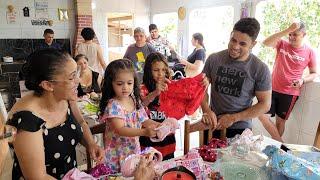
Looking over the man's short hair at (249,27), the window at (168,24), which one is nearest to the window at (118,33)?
the window at (168,24)

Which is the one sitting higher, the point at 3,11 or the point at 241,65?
the point at 3,11

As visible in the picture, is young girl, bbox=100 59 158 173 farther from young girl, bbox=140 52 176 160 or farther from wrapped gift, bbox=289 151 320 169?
wrapped gift, bbox=289 151 320 169

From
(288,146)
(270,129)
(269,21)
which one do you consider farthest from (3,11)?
(288,146)

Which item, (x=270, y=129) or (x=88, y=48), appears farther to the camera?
(x=88, y=48)

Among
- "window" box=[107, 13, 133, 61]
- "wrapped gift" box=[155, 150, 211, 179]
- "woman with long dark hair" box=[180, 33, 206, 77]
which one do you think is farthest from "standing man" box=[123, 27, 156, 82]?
"window" box=[107, 13, 133, 61]

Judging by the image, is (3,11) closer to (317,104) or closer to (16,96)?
(16,96)

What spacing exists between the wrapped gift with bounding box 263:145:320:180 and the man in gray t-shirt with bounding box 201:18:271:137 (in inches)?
24.5

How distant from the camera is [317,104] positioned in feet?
10.5

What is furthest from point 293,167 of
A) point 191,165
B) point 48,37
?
point 48,37

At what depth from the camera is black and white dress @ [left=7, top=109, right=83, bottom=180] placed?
3.53 feet

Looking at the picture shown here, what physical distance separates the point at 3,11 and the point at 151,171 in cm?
567

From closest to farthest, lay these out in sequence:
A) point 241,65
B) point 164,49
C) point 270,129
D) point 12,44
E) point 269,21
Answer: point 241,65 < point 270,129 < point 269,21 < point 164,49 < point 12,44

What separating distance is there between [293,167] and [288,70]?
98.8 inches

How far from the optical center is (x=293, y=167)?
3.36ft
